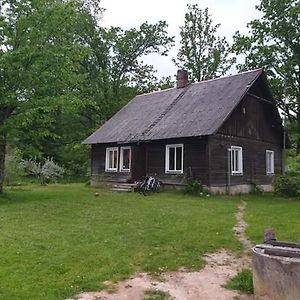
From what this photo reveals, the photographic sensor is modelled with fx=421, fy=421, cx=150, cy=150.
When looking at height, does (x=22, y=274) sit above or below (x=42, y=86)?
below

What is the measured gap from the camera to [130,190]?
2217 cm

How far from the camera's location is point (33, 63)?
56.7ft

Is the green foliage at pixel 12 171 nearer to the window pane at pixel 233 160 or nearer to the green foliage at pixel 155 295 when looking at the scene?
the window pane at pixel 233 160

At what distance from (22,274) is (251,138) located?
749 inches

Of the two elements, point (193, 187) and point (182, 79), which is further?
point (182, 79)

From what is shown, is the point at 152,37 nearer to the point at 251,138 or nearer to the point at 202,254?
the point at 251,138

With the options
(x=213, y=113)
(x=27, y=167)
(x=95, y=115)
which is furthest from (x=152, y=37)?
(x=213, y=113)

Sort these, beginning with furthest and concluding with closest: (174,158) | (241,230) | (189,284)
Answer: (174,158) < (241,230) < (189,284)

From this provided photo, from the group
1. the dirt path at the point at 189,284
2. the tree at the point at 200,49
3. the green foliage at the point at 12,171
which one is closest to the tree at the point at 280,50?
the tree at the point at 200,49

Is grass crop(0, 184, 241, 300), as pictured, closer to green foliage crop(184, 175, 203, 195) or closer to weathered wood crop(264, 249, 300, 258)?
weathered wood crop(264, 249, 300, 258)

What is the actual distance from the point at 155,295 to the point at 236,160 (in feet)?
56.7

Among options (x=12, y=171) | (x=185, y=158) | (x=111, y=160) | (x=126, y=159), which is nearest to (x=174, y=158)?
(x=185, y=158)

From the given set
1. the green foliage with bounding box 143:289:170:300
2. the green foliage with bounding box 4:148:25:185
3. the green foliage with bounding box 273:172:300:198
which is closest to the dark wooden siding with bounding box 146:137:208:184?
the green foliage with bounding box 273:172:300:198

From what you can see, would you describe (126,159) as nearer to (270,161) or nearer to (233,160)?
(233,160)
